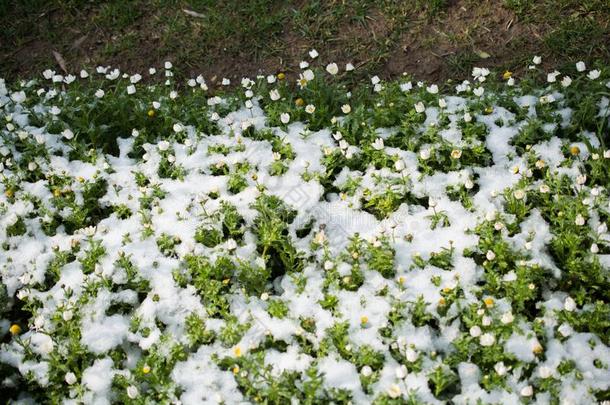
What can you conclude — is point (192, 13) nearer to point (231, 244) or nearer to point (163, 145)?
point (163, 145)

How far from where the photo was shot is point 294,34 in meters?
4.90

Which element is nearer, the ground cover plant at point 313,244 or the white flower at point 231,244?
the ground cover plant at point 313,244

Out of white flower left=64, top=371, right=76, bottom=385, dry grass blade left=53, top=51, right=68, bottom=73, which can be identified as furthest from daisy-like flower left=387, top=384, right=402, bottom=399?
dry grass blade left=53, top=51, right=68, bottom=73

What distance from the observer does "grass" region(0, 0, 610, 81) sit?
14.6ft

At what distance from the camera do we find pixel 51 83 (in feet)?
16.0

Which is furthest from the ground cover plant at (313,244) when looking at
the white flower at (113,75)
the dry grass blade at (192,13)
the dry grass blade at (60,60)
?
the dry grass blade at (192,13)

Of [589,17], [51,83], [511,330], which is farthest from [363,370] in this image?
[51,83]

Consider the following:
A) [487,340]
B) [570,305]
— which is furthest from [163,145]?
[570,305]

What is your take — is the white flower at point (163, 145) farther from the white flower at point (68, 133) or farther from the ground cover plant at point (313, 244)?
the white flower at point (68, 133)

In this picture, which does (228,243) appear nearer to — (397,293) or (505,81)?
(397,293)

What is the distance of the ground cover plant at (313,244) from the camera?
8.75 feet

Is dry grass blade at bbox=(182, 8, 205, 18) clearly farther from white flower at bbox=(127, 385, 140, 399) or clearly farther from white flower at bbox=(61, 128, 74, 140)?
white flower at bbox=(127, 385, 140, 399)

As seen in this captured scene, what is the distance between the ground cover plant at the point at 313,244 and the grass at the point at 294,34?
0.37 m

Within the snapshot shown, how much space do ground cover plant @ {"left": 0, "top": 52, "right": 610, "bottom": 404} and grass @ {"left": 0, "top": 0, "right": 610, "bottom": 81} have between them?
1.23 ft
